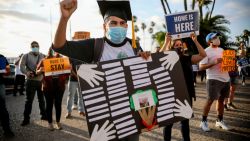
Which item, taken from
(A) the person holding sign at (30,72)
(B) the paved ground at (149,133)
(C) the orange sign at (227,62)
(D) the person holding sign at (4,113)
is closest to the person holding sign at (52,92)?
(B) the paved ground at (149,133)

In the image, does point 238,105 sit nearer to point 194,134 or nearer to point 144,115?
point 194,134

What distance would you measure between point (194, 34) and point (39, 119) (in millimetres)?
5575

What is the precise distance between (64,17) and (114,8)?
74cm

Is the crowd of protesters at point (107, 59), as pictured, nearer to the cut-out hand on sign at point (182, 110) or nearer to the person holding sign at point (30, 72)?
the person holding sign at point (30, 72)

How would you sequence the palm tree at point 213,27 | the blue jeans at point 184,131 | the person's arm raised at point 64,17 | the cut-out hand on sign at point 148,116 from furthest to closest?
the palm tree at point 213,27 → the blue jeans at point 184,131 → the cut-out hand on sign at point 148,116 → the person's arm raised at point 64,17

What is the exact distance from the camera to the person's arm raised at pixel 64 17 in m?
Result: 2.00

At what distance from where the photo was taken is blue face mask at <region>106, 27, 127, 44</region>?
2.55 m

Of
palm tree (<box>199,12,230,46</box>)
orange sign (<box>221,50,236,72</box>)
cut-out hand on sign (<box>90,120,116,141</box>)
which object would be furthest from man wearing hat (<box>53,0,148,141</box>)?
palm tree (<box>199,12,230,46</box>)

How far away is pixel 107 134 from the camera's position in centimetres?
219

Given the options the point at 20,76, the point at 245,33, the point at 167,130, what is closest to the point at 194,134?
the point at 167,130

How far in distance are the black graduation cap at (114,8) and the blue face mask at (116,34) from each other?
5.5 inches

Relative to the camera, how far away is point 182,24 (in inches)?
154

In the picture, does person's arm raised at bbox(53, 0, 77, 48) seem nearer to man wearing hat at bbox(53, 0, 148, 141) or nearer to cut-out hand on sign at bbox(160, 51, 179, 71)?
man wearing hat at bbox(53, 0, 148, 141)

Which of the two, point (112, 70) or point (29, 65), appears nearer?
point (112, 70)
